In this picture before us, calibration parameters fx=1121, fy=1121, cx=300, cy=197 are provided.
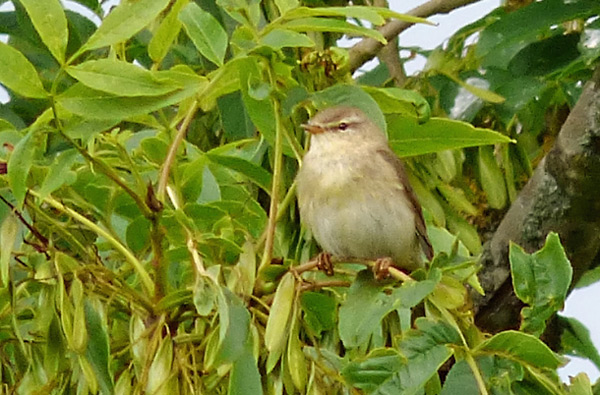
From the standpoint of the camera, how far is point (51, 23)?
126cm

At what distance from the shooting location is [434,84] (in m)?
2.13

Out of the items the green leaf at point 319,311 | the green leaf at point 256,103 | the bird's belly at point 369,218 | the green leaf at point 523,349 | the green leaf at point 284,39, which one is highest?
the green leaf at point 284,39

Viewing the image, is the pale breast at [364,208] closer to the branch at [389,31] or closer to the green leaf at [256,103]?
the branch at [389,31]

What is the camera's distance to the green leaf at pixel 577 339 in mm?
2275

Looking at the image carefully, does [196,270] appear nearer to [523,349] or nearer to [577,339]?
[523,349]

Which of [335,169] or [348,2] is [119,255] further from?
[348,2]

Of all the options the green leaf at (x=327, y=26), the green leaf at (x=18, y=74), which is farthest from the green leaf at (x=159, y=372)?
the green leaf at (x=327, y=26)

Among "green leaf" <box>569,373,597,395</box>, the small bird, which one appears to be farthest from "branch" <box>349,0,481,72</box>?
"green leaf" <box>569,373,597,395</box>

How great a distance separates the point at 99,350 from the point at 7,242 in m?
0.16

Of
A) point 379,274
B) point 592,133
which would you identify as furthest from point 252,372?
point 592,133

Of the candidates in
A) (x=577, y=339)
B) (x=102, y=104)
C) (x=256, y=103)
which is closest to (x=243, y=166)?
(x=256, y=103)

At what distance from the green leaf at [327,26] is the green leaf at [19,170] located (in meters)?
0.37

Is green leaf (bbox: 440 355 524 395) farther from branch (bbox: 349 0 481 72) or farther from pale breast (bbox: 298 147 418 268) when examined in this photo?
branch (bbox: 349 0 481 72)

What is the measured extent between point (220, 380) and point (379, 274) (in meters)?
0.22
